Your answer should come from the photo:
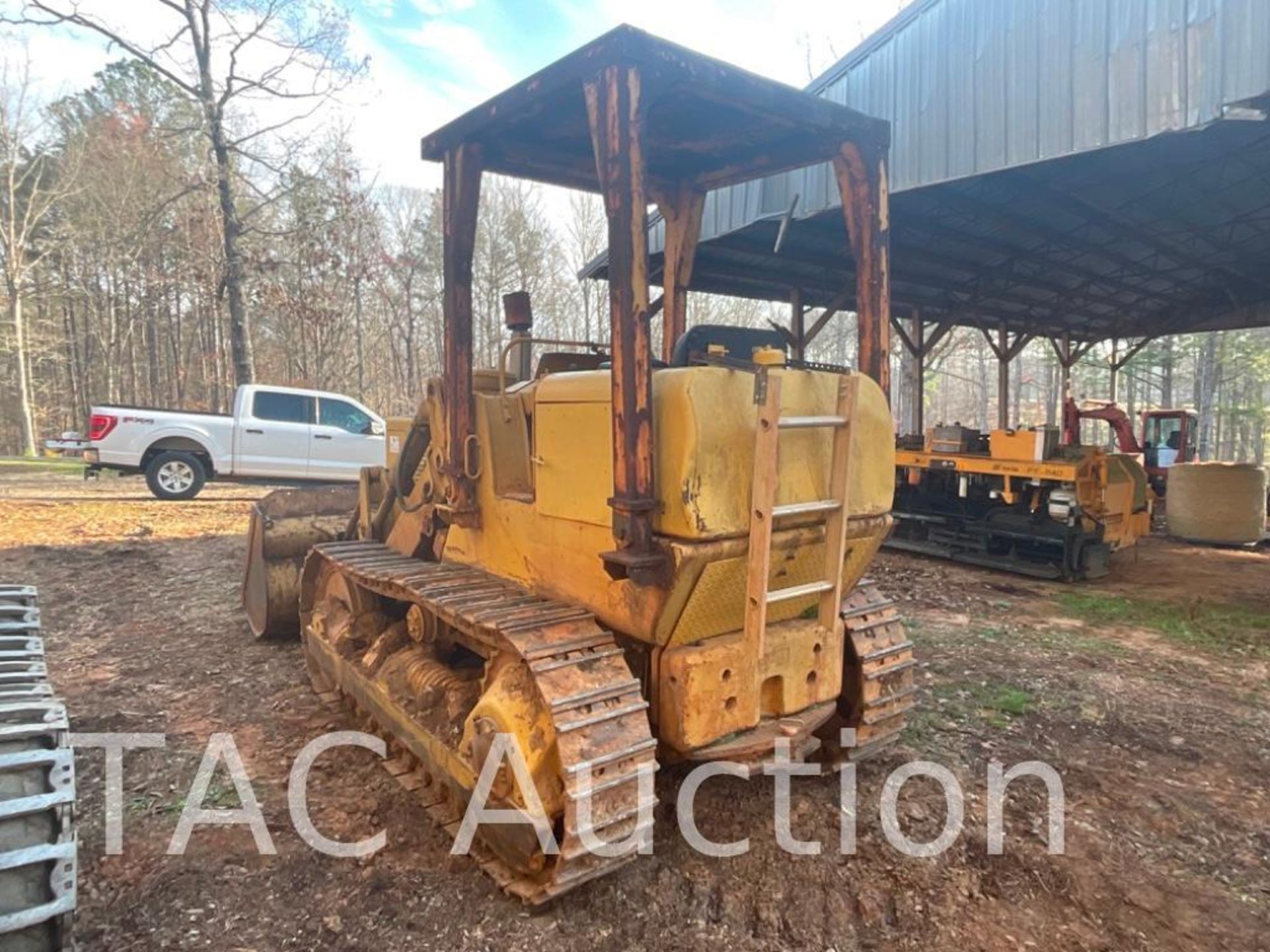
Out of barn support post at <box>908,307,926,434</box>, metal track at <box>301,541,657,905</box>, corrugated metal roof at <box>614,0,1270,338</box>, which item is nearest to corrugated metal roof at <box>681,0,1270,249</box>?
corrugated metal roof at <box>614,0,1270,338</box>

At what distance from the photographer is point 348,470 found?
13570 mm

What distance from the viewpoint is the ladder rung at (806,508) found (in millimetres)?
2754

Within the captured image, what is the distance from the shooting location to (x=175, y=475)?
1275 cm

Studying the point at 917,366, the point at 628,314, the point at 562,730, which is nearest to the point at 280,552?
the point at 562,730

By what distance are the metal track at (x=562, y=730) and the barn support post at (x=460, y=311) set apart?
0.51 metres

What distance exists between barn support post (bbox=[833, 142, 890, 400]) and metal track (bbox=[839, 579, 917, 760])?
1113 mm

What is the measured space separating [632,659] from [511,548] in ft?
2.72

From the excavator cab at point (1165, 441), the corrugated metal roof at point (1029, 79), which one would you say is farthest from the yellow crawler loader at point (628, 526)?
the excavator cab at point (1165, 441)

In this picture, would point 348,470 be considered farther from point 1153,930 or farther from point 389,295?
point 389,295

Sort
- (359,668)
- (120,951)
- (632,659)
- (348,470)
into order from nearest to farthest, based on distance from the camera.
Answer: (120,951)
(632,659)
(359,668)
(348,470)

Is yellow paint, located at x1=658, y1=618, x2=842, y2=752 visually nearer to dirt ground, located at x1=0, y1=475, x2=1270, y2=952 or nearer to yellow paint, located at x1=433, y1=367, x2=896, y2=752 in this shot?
yellow paint, located at x1=433, y1=367, x2=896, y2=752

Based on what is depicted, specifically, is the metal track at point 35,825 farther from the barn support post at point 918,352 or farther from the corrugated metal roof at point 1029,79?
the barn support post at point 918,352

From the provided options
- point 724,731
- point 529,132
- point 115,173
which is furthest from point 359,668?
point 115,173

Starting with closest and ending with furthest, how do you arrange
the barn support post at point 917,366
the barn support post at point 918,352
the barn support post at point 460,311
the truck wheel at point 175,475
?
the barn support post at point 460,311 → the truck wheel at point 175,475 → the barn support post at point 918,352 → the barn support post at point 917,366
